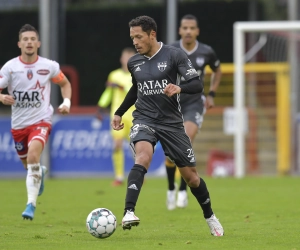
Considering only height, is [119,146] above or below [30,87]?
below

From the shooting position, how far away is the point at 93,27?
21.8m

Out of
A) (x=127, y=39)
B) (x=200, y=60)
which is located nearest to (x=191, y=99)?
(x=200, y=60)

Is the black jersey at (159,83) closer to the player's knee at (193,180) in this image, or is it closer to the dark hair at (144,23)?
the dark hair at (144,23)

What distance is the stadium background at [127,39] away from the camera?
68.5ft

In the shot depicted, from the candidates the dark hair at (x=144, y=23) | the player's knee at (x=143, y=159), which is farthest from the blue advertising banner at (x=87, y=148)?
the player's knee at (x=143, y=159)

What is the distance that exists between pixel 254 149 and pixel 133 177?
1307cm

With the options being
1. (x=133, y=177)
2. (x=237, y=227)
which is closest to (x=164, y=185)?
(x=237, y=227)

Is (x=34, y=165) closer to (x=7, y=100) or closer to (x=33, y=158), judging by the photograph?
(x=33, y=158)

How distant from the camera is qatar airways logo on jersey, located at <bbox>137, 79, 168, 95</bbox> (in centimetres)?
841

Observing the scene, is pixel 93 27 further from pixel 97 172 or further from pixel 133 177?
pixel 133 177

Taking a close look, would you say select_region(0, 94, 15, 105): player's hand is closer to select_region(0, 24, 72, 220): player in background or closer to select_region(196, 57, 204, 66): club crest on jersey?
select_region(0, 24, 72, 220): player in background

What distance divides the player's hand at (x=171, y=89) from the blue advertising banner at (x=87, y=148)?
11.2 meters

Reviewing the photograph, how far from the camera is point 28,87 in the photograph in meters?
10.4

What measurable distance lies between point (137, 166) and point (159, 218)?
8.46 feet
